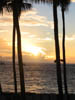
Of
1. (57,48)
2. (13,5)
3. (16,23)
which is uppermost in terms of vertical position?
(13,5)

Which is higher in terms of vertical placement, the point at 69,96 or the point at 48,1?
the point at 48,1

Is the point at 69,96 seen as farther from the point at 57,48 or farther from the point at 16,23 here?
the point at 16,23

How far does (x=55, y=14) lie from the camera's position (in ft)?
57.0

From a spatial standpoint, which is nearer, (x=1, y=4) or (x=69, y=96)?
(x=69, y=96)

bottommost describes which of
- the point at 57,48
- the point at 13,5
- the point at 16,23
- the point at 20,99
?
the point at 20,99

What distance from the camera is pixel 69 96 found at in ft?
56.6

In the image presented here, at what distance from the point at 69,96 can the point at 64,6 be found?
6751 millimetres

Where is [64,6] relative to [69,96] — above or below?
above

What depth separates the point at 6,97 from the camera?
1764cm

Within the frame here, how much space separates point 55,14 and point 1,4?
408 cm

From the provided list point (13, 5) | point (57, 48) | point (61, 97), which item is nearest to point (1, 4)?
point (13, 5)

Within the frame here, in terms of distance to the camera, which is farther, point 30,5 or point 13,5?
point 30,5

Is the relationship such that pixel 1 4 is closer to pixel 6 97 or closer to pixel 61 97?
pixel 6 97

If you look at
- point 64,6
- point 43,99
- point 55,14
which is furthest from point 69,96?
point 64,6
